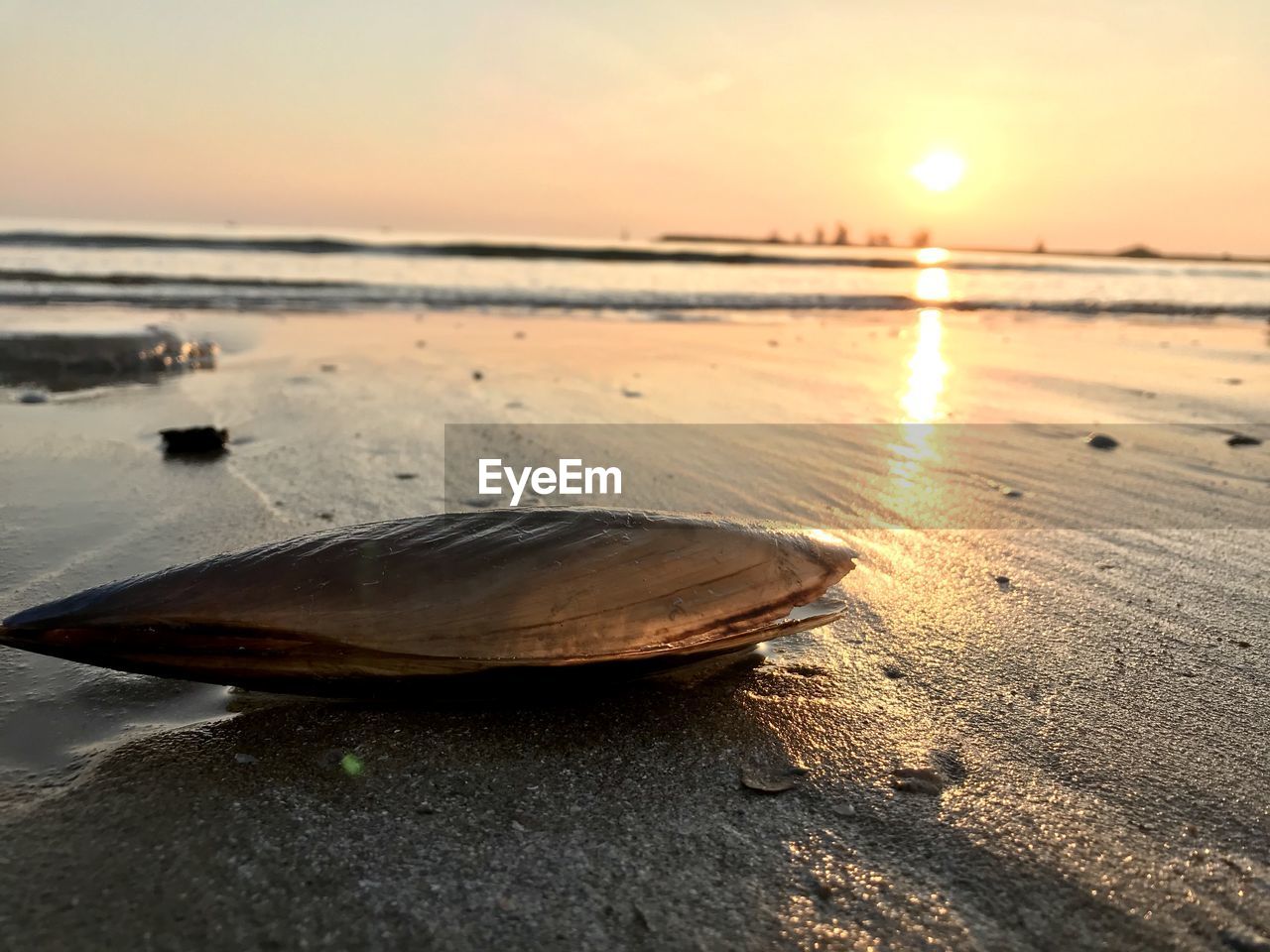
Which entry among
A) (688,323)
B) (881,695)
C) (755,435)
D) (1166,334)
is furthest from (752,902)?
(1166,334)

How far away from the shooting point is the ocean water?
43.3 ft

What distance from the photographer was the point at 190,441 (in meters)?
3.69

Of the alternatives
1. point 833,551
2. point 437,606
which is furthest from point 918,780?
point 437,606

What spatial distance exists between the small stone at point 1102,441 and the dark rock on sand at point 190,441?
4.28 m

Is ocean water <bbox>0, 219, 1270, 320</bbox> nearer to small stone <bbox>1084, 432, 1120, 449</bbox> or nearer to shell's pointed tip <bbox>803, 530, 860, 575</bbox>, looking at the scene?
small stone <bbox>1084, 432, 1120, 449</bbox>

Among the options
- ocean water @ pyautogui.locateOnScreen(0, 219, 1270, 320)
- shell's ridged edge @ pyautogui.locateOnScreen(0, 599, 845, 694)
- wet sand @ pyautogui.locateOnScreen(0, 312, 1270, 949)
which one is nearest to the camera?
wet sand @ pyautogui.locateOnScreen(0, 312, 1270, 949)

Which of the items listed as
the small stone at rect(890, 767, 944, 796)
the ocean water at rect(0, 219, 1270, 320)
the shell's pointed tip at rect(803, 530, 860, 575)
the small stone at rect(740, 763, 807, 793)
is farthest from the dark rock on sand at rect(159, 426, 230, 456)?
the ocean water at rect(0, 219, 1270, 320)

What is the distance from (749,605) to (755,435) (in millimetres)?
2967

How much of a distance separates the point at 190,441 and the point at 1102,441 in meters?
4.42

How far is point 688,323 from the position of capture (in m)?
11.5

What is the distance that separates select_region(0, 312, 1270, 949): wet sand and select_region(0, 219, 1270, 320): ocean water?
408 inches

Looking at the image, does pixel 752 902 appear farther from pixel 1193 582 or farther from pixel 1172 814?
pixel 1193 582

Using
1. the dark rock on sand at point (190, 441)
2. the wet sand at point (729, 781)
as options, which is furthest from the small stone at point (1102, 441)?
the dark rock on sand at point (190, 441)

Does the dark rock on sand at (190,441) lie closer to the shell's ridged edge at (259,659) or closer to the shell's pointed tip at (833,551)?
the shell's ridged edge at (259,659)
